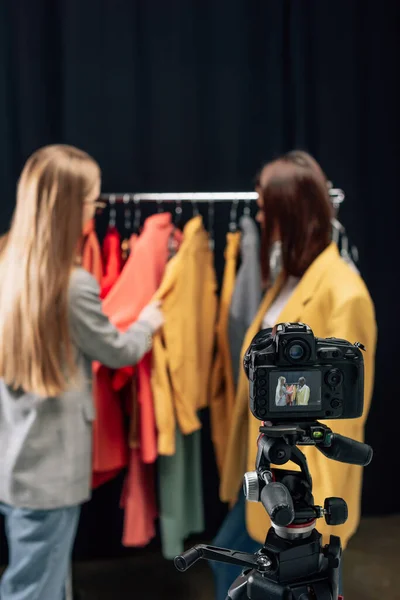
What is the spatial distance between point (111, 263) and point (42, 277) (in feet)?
1.59

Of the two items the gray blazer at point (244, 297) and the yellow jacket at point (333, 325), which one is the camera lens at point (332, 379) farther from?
the gray blazer at point (244, 297)

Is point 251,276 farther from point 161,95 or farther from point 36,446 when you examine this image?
point 161,95

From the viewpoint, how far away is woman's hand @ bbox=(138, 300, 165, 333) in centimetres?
169

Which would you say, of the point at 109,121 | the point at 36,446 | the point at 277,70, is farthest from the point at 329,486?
the point at 277,70

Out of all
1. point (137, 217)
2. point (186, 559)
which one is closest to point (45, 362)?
point (186, 559)

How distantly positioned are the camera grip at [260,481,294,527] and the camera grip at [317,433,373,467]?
7cm

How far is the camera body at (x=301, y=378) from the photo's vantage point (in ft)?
2.37

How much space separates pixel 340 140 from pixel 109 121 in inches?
35.8

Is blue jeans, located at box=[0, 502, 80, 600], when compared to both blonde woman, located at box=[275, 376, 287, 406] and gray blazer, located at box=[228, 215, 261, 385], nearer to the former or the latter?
gray blazer, located at box=[228, 215, 261, 385]

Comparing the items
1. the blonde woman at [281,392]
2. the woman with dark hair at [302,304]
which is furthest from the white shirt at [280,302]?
the blonde woman at [281,392]

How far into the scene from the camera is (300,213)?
1.41 metres

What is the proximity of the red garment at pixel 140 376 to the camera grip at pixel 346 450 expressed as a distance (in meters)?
1.04

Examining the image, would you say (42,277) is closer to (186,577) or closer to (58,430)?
(58,430)

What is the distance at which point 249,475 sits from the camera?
745 millimetres
